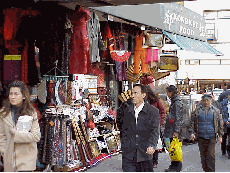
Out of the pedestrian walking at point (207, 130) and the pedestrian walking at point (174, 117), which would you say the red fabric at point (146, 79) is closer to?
the pedestrian walking at point (174, 117)

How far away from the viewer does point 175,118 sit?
8867mm

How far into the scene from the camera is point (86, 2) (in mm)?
7430

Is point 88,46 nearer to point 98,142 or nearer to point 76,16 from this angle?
point 76,16

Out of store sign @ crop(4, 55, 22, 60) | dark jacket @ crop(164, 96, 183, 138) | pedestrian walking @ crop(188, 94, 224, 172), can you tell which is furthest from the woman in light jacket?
dark jacket @ crop(164, 96, 183, 138)

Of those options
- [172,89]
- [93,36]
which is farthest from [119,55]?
[172,89]

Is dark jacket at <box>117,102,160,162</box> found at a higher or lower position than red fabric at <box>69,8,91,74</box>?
lower

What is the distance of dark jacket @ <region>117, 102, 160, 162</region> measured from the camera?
6.06 m

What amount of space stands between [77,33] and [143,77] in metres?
4.64

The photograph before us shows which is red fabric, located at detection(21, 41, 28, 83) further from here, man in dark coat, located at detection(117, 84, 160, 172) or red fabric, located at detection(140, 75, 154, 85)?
red fabric, located at detection(140, 75, 154, 85)

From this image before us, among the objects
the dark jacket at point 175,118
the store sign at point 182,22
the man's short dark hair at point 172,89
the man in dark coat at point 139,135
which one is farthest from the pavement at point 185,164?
the store sign at point 182,22

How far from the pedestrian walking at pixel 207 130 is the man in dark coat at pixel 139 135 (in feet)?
7.15

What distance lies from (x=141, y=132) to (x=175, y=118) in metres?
2.93

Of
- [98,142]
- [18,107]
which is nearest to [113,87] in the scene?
[98,142]

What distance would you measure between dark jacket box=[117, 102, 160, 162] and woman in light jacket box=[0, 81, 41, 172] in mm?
1636
